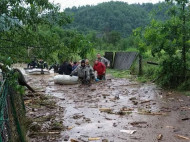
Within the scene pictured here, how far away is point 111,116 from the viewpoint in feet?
24.7

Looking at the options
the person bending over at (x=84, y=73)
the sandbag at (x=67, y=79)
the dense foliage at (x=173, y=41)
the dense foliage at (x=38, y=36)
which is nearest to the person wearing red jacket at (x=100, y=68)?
the person bending over at (x=84, y=73)

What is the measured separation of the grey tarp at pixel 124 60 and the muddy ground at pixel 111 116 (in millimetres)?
9120

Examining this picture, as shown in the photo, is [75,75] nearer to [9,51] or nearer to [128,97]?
[128,97]

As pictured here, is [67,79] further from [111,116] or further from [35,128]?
[35,128]

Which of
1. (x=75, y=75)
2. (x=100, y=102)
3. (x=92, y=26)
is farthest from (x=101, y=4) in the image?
(x=100, y=102)

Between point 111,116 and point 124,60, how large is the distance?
14.7 m

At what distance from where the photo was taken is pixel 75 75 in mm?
15016

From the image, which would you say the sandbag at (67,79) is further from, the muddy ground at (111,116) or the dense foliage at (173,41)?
the dense foliage at (173,41)

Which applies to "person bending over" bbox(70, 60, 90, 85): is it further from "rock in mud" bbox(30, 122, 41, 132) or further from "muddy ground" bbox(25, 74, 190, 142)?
"rock in mud" bbox(30, 122, 41, 132)

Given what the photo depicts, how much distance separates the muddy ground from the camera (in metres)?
5.88

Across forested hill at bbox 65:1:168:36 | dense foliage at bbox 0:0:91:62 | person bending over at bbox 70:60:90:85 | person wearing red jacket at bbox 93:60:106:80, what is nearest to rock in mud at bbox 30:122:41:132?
dense foliage at bbox 0:0:91:62

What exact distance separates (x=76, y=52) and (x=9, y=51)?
1.48m

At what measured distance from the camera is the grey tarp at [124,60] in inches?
819

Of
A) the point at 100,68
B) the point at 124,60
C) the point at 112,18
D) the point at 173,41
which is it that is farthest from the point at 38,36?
the point at 112,18
